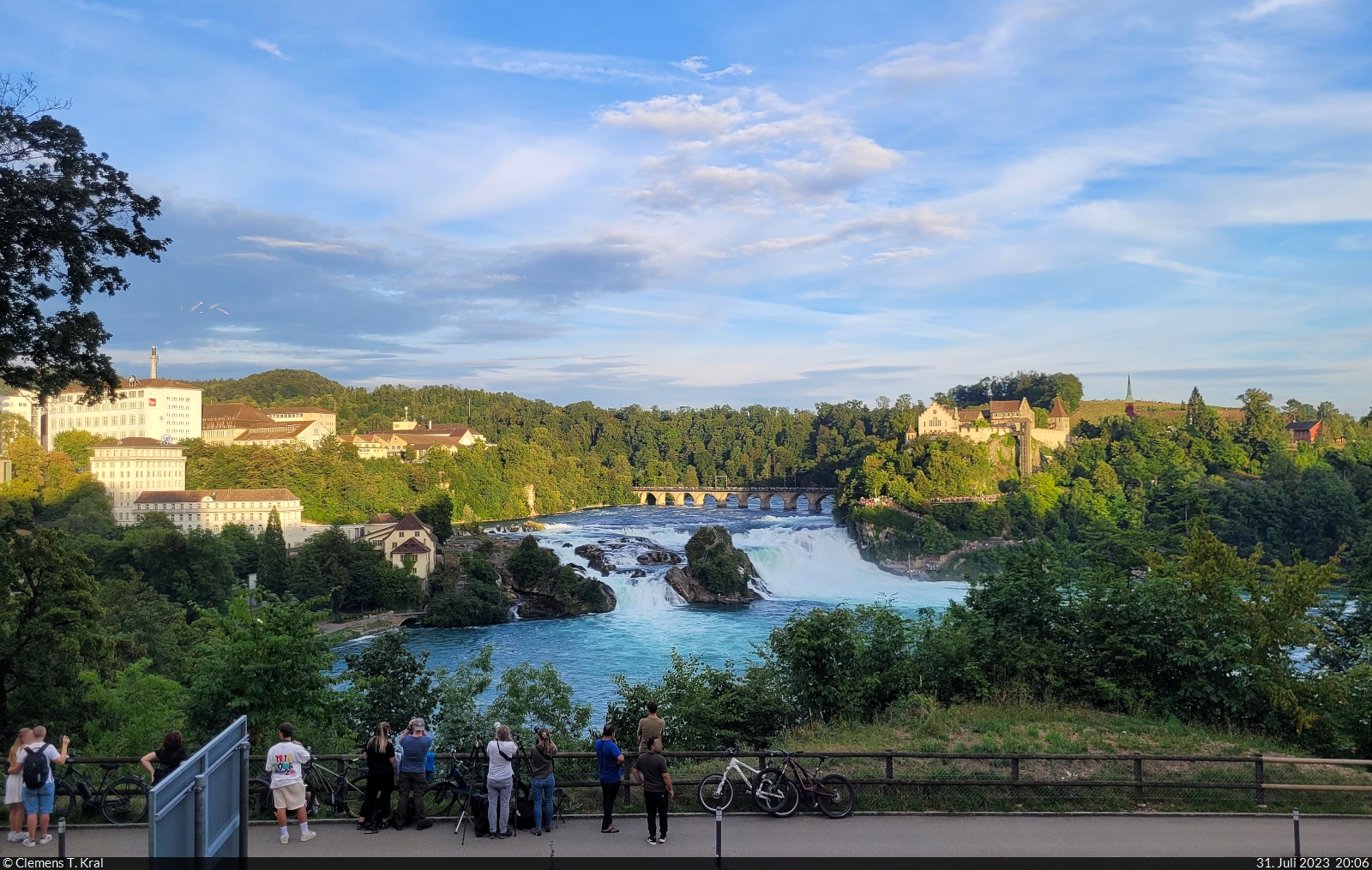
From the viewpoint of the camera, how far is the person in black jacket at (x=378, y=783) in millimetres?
7922

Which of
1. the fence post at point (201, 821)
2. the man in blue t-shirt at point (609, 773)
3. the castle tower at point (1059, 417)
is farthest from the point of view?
the castle tower at point (1059, 417)

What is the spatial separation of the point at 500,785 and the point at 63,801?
4385 mm

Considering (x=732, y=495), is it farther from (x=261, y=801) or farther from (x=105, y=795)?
(x=105, y=795)

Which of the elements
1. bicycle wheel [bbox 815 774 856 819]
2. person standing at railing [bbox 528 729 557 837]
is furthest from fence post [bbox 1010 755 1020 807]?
person standing at railing [bbox 528 729 557 837]

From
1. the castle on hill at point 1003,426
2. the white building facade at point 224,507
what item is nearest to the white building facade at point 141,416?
the white building facade at point 224,507

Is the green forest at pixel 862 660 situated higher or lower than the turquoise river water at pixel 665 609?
higher

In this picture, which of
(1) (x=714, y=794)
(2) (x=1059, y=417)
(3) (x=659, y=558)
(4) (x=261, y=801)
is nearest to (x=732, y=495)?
(2) (x=1059, y=417)

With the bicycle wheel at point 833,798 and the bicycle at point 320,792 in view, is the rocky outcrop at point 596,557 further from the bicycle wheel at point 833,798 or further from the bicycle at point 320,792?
the bicycle wheel at point 833,798

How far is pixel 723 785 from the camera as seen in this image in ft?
27.6

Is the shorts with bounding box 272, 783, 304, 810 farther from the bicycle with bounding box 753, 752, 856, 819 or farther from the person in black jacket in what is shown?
the bicycle with bounding box 753, 752, 856, 819

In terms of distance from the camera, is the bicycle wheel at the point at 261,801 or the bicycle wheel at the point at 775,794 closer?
the bicycle wheel at the point at 775,794

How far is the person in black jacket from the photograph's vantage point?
7922mm

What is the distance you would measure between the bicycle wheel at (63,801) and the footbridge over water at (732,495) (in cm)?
9542

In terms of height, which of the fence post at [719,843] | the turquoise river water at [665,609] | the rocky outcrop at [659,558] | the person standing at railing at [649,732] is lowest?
the turquoise river water at [665,609]
